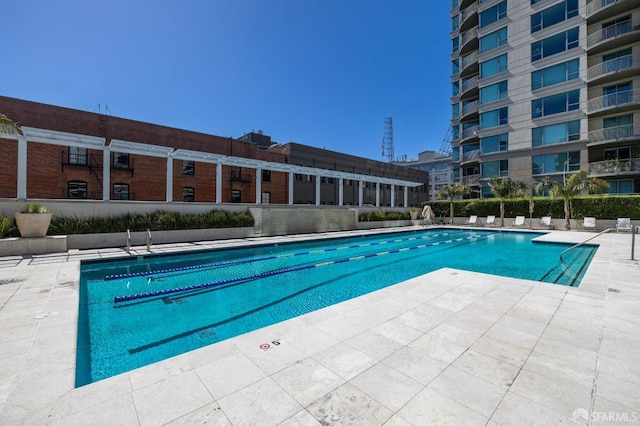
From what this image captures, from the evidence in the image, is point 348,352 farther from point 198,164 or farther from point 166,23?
point 198,164

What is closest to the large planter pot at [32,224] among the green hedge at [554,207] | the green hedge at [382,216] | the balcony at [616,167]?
the green hedge at [382,216]

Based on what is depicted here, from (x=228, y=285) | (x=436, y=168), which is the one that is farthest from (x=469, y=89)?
(x=436, y=168)

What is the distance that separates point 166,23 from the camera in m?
12.6

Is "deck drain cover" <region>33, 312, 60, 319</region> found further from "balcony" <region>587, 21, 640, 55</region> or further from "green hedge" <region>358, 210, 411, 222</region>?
"balcony" <region>587, 21, 640, 55</region>

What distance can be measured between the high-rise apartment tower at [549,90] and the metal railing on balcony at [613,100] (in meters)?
0.05

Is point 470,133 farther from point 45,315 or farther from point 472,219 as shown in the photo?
point 45,315

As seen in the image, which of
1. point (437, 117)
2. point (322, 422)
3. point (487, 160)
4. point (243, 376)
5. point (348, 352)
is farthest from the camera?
point (437, 117)

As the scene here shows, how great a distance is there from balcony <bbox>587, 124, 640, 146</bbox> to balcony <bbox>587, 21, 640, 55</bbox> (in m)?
5.96

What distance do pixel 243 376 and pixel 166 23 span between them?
15.3m

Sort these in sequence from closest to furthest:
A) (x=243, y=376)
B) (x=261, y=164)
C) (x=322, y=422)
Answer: (x=322, y=422) → (x=243, y=376) → (x=261, y=164)

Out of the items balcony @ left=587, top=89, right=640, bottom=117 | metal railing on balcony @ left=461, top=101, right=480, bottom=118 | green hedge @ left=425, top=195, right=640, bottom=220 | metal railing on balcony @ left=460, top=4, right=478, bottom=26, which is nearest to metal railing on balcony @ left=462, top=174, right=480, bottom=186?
green hedge @ left=425, top=195, right=640, bottom=220

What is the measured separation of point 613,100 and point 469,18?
1554 centimetres

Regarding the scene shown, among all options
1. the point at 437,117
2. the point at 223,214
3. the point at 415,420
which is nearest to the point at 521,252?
the point at 415,420

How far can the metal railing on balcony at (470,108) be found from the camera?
2830cm
